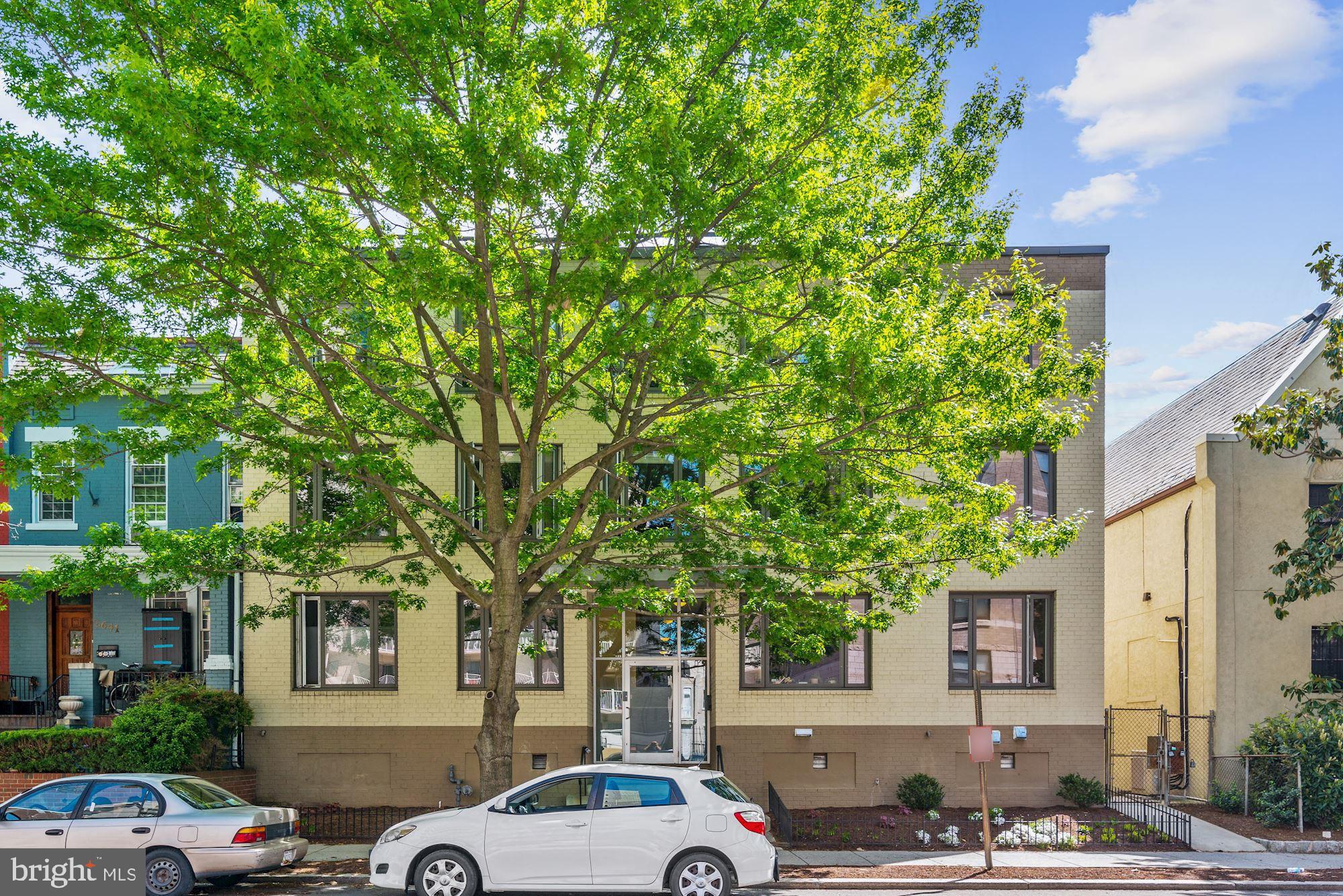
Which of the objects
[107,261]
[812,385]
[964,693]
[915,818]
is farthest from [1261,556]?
[107,261]

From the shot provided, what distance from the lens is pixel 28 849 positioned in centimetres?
1341

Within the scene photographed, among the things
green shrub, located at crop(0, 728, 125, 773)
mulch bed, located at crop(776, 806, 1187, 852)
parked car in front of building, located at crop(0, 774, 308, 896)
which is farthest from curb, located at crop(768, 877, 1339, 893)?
green shrub, located at crop(0, 728, 125, 773)

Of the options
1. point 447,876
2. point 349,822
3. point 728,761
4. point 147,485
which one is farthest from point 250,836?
point 147,485

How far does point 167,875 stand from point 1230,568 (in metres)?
18.3

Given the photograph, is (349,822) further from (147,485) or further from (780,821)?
(147,485)

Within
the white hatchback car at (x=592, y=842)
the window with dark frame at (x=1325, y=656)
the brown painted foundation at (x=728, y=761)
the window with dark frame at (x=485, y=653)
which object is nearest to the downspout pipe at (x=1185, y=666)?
the window with dark frame at (x=1325, y=656)

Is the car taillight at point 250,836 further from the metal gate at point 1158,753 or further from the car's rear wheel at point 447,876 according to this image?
the metal gate at point 1158,753

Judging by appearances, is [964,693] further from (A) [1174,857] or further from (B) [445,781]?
(B) [445,781]

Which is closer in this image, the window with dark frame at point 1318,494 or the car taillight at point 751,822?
the car taillight at point 751,822

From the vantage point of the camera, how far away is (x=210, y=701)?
A: 19.6 meters

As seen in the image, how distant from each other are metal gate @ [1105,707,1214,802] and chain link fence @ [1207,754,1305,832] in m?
0.30

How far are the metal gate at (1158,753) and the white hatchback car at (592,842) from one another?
379 inches

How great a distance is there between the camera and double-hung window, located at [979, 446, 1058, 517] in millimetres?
21125

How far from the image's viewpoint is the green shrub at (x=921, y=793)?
65.6ft
